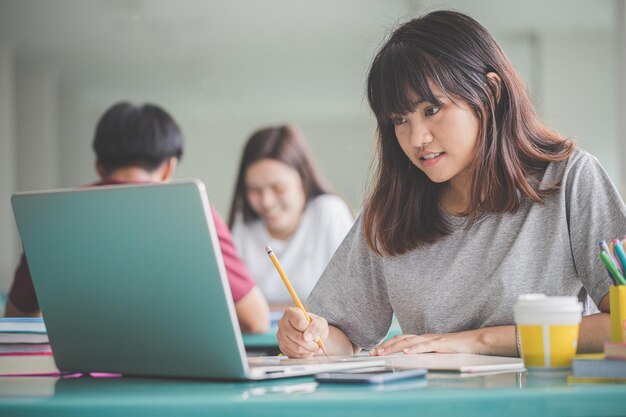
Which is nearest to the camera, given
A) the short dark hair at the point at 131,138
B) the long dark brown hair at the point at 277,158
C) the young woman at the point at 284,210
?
the short dark hair at the point at 131,138

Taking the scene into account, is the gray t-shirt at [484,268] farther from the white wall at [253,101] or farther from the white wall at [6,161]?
the white wall at [6,161]

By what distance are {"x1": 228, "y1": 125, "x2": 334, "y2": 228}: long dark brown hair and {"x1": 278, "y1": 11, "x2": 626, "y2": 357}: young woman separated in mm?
2267

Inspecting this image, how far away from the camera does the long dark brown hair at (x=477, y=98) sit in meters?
1.46

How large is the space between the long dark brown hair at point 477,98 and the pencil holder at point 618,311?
0.41 meters

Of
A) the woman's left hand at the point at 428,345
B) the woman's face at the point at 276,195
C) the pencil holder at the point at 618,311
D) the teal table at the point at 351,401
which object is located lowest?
the woman's left hand at the point at 428,345

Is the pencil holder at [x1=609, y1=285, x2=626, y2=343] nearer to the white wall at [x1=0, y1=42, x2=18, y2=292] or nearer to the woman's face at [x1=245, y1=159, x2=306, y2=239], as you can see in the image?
the woman's face at [x1=245, y1=159, x2=306, y2=239]

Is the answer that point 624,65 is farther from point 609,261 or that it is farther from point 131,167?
point 609,261

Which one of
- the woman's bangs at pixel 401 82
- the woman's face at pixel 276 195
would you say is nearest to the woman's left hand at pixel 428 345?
the woman's bangs at pixel 401 82

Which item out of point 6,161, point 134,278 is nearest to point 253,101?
point 6,161

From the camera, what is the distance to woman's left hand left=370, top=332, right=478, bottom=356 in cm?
128

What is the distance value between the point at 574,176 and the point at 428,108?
26cm

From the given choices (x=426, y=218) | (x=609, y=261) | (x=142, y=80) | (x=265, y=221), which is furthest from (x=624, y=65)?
(x=609, y=261)

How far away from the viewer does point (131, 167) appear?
2506mm

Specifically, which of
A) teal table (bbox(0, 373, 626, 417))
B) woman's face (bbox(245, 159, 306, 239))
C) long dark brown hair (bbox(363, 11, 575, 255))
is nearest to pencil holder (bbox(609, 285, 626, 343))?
teal table (bbox(0, 373, 626, 417))
